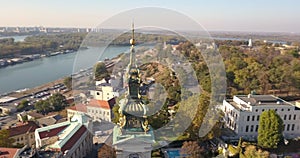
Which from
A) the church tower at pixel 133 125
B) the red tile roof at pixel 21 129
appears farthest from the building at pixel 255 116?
the red tile roof at pixel 21 129

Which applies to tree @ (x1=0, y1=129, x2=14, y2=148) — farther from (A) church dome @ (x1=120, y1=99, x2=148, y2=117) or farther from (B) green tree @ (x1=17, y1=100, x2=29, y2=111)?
(B) green tree @ (x1=17, y1=100, x2=29, y2=111)

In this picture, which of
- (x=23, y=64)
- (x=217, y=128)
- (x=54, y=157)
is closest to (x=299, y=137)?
(x=217, y=128)

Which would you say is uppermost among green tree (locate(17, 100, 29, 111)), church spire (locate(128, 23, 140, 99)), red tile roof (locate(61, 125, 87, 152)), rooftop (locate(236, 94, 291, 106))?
church spire (locate(128, 23, 140, 99))

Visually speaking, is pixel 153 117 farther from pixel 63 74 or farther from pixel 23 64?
pixel 23 64

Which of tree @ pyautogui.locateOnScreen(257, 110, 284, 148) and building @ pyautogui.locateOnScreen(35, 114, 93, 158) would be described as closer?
building @ pyautogui.locateOnScreen(35, 114, 93, 158)

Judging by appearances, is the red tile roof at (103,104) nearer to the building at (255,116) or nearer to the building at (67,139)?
the building at (67,139)

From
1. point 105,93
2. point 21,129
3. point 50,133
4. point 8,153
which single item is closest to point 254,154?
point 50,133

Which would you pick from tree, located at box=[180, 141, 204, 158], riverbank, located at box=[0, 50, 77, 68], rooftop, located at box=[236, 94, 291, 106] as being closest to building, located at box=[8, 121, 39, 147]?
tree, located at box=[180, 141, 204, 158]

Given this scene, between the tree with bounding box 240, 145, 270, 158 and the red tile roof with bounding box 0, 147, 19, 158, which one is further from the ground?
the red tile roof with bounding box 0, 147, 19, 158
